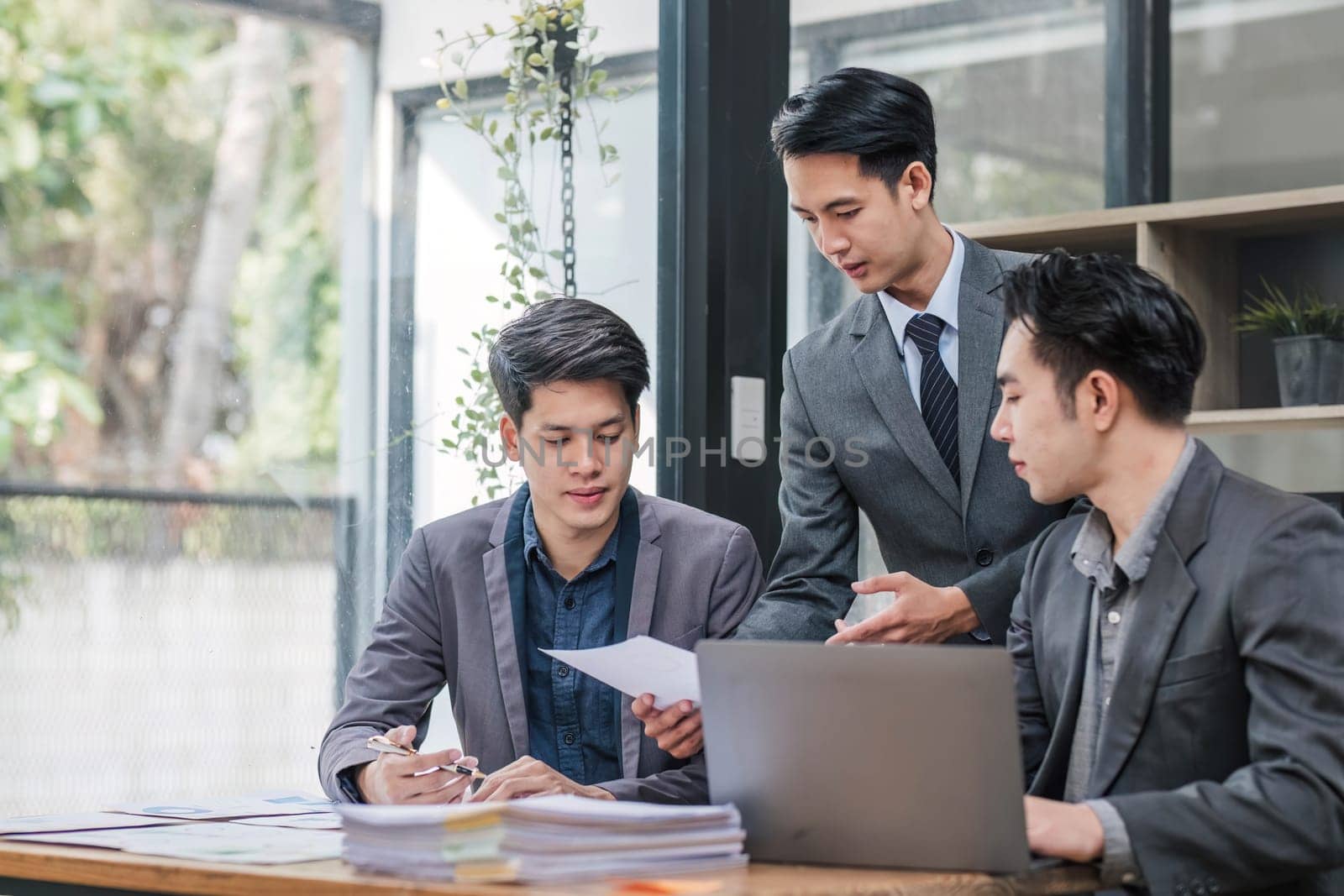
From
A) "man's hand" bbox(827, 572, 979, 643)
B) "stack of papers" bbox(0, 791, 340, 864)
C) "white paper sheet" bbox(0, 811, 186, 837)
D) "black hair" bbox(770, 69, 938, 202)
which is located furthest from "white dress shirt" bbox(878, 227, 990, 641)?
"white paper sheet" bbox(0, 811, 186, 837)

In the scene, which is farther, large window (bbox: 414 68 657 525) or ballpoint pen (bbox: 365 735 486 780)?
large window (bbox: 414 68 657 525)

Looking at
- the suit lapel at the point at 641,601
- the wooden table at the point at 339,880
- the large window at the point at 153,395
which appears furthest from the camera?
the large window at the point at 153,395

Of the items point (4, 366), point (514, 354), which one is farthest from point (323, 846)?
point (4, 366)

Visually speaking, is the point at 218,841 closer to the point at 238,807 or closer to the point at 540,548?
the point at 238,807

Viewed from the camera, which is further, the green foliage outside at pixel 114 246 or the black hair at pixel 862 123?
the green foliage outside at pixel 114 246

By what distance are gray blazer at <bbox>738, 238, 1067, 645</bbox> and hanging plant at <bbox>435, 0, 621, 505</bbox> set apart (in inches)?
20.6

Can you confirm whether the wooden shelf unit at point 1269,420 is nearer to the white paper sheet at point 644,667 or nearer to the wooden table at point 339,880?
the white paper sheet at point 644,667

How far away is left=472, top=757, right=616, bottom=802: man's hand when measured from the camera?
1.80 m

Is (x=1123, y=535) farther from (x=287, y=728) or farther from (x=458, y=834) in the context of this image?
(x=287, y=728)

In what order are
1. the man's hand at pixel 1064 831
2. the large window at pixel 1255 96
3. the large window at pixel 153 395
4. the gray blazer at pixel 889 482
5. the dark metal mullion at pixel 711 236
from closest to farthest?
the man's hand at pixel 1064 831, the gray blazer at pixel 889 482, the large window at pixel 153 395, the dark metal mullion at pixel 711 236, the large window at pixel 1255 96

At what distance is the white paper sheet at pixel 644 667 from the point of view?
171 cm

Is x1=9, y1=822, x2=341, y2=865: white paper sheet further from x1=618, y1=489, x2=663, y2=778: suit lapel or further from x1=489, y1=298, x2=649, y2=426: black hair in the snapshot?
x1=489, y1=298, x2=649, y2=426: black hair

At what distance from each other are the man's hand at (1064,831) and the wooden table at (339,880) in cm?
2

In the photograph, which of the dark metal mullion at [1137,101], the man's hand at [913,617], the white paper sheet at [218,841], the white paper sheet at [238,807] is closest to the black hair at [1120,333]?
the man's hand at [913,617]
